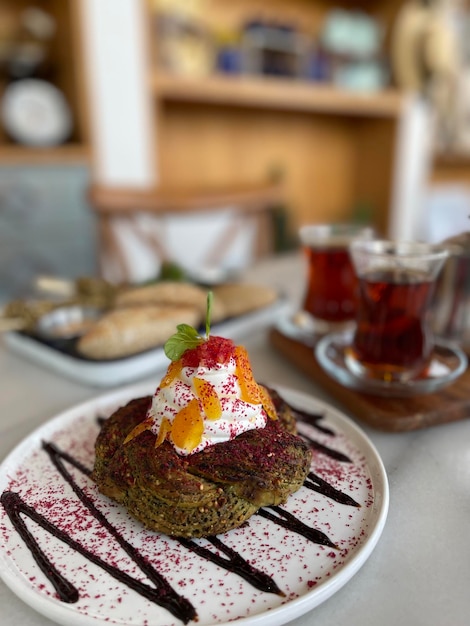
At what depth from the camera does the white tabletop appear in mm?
434

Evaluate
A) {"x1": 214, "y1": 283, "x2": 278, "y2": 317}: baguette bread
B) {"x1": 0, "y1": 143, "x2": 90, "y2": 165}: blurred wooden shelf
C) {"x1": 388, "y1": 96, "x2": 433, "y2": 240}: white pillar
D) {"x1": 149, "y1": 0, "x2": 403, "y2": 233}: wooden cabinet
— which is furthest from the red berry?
{"x1": 388, "y1": 96, "x2": 433, "y2": 240}: white pillar

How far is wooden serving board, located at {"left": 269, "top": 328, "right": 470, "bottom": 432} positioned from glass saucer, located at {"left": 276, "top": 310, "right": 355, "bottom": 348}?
0.61 feet

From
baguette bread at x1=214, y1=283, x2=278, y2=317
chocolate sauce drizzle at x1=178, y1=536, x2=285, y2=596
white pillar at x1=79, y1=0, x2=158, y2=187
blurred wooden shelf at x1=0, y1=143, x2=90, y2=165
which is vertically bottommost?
chocolate sauce drizzle at x1=178, y1=536, x2=285, y2=596

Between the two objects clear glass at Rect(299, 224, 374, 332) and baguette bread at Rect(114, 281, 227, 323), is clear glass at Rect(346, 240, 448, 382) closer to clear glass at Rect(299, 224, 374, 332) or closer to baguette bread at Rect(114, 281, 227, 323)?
clear glass at Rect(299, 224, 374, 332)

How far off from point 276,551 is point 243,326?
2.23ft

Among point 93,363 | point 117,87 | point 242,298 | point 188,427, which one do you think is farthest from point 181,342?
point 117,87

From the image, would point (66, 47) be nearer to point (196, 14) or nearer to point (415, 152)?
point (196, 14)

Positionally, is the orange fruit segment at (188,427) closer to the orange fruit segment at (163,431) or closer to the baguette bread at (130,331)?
the orange fruit segment at (163,431)

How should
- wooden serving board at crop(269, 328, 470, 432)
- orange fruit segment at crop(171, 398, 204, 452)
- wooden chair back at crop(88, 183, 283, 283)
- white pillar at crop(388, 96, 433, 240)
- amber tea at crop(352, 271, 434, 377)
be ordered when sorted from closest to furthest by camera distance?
orange fruit segment at crop(171, 398, 204, 452) < wooden serving board at crop(269, 328, 470, 432) < amber tea at crop(352, 271, 434, 377) < wooden chair back at crop(88, 183, 283, 283) < white pillar at crop(388, 96, 433, 240)

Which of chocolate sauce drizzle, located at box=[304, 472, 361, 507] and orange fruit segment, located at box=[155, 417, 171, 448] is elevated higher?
orange fruit segment, located at box=[155, 417, 171, 448]

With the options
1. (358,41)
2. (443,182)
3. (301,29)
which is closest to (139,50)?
(301,29)

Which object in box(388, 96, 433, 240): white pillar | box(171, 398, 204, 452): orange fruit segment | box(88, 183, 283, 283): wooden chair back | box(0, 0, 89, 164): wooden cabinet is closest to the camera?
box(171, 398, 204, 452): orange fruit segment

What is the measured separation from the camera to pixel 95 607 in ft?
1.38

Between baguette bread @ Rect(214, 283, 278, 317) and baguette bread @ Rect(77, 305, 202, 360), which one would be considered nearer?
baguette bread @ Rect(77, 305, 202, 360)
